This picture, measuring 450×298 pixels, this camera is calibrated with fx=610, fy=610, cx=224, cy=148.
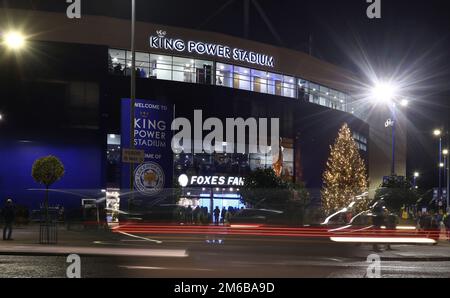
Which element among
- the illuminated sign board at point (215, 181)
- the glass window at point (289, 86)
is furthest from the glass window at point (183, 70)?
the glass window at point (289, 86)

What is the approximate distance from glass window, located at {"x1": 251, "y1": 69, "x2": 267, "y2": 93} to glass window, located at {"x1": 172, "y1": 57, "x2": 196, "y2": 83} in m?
5.66

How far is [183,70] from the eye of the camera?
4662 centimetres

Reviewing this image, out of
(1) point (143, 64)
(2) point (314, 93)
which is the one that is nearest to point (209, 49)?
(1) point (143, 64)

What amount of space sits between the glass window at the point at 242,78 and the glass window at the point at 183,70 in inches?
152

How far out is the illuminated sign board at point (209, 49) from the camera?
1791 inches

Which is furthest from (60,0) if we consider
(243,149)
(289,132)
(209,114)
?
(289,132)

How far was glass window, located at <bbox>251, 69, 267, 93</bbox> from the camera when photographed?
5016cm

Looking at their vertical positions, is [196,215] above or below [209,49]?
below

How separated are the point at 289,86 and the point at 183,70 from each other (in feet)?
35.3
